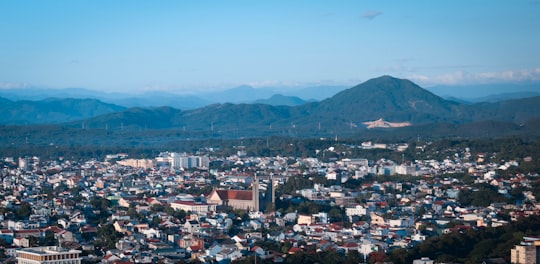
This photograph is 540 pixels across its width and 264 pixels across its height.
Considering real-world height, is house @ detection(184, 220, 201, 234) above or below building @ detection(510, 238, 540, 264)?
below

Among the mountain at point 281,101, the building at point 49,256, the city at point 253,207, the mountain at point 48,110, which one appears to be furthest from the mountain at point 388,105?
the building at point 49,256

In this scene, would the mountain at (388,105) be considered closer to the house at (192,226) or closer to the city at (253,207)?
the city at (253,207)

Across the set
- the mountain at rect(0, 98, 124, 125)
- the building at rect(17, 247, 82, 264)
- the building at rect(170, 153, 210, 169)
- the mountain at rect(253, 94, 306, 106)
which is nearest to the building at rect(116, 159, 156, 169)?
the building at rect(170, 153, 210, 169)

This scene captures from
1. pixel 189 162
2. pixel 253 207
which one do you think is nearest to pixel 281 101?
pixel 189 162

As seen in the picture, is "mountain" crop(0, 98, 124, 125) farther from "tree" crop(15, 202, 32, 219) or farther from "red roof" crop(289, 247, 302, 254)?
"red roof" crop(289, 247, 302, 254)

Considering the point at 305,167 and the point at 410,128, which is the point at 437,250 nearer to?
the point at 305,167

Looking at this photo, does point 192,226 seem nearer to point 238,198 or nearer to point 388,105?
point 238,198
